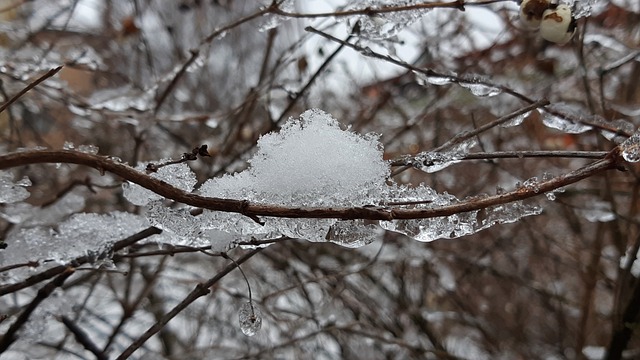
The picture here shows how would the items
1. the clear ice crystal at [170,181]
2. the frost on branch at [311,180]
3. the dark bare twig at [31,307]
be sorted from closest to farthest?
the frost on branch at [311,180]
the clear ice crystal at [170,181]
the dark bare twig at [31,307]

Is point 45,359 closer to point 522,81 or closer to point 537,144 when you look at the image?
point 537,144

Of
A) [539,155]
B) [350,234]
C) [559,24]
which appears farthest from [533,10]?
[350,234]

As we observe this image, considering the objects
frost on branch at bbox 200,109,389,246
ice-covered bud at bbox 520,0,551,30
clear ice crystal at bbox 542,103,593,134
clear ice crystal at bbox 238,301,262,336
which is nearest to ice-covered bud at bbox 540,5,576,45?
ice-covered bud at bbox 520,0,551,30

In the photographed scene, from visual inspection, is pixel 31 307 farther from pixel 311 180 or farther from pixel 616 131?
pixel 616 131

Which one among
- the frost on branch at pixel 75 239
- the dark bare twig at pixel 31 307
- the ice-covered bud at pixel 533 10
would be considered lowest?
the dark bare twig at pixel 31 307

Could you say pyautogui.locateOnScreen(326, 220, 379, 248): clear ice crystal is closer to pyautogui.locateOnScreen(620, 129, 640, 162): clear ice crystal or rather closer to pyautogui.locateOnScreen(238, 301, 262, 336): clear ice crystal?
pyautogui.locateOnScreen(238, 301, 262, 336): clear ice crystal

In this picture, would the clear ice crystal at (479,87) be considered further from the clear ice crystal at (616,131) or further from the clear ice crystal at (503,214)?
the clear ice crystal at (503,214)

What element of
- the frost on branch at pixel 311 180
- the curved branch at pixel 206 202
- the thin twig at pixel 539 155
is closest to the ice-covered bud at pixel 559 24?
the thin twig at pixel 539 155

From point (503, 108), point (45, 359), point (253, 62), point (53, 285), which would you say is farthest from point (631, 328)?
point (253, 62)
